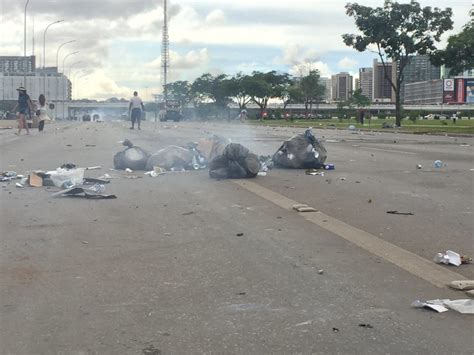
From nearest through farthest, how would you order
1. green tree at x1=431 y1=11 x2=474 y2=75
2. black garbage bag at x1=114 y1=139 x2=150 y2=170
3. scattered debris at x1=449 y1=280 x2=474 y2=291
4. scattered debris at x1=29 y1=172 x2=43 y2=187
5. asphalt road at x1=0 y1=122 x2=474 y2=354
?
asphalt road at x1=0 y1=122 x2=474 y2=354
scattered debris at x1=449 y1=280 x2=474 y2=291
scattered debris at x1=29 y1=172 x2=43 y2=187
black garbage bag at x1=114 y1=139 x2=150 y2=170
green tree at x1=431 y1=11 x2=474 y2=75

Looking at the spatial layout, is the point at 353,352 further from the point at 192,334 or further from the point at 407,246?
the point at 407,246

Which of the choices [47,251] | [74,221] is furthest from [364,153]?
[47,251]

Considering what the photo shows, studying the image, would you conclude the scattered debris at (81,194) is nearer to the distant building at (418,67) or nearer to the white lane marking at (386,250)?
the white lane marking at (386,250)

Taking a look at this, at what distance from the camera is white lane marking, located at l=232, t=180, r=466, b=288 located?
5.45m

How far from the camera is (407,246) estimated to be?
6590 millimetres

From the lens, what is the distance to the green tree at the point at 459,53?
3878 cm

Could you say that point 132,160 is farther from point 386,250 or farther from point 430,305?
point 430,305

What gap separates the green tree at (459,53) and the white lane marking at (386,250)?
109 ft

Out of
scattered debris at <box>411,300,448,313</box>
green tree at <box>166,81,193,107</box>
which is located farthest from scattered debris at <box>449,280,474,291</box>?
green tree at <box>166,81,193,107</box>

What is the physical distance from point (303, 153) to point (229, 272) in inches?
335

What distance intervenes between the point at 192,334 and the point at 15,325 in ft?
3.92

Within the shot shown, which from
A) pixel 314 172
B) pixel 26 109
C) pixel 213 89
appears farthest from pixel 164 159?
pixel 213 89

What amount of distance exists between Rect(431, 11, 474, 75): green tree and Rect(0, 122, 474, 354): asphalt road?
31230mm

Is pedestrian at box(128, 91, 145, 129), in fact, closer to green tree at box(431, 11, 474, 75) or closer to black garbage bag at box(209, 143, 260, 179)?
green tree at box(431, 11, 474, 75)
